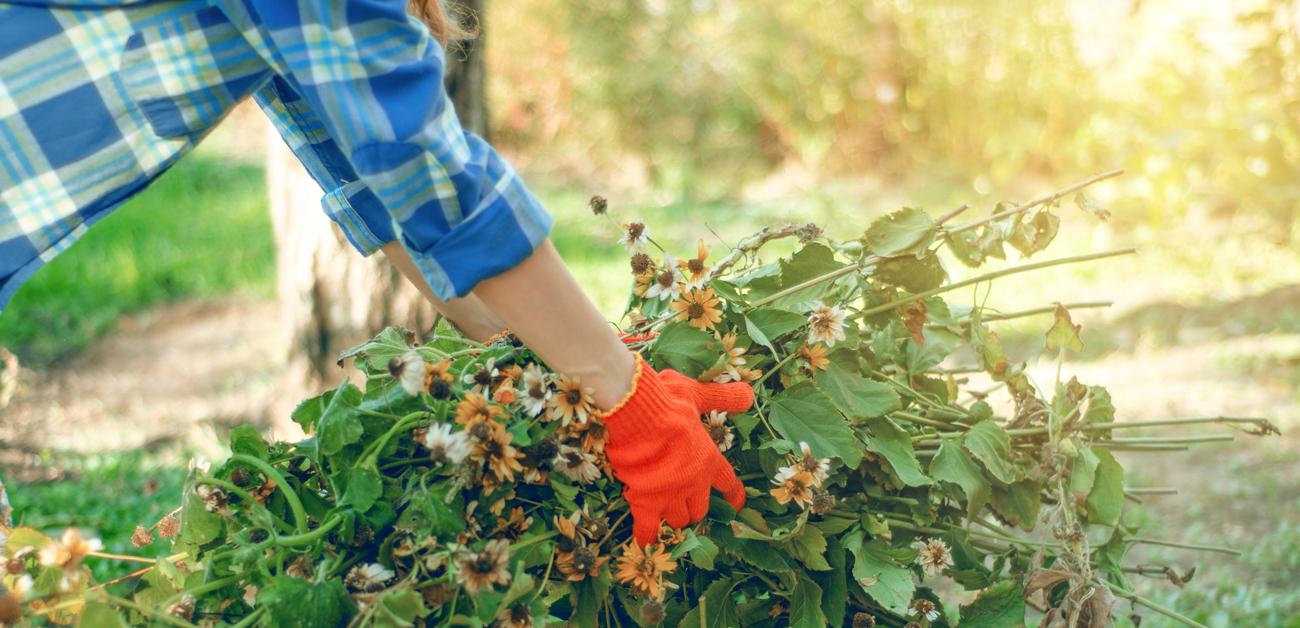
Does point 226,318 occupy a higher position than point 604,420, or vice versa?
point 604,420

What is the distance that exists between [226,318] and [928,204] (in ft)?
12.9

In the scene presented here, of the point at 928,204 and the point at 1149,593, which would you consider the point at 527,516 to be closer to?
the point at 1149,593

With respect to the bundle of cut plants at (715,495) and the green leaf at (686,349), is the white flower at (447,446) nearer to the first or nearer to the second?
the bundle of cut plants at (715,495)

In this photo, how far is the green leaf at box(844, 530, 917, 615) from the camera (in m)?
1.43

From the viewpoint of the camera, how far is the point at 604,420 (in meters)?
1.31

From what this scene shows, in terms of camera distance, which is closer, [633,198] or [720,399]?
[720,399]

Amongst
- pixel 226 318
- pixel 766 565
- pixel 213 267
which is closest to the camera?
pixel 766 565

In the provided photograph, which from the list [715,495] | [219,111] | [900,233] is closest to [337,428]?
[219,111]

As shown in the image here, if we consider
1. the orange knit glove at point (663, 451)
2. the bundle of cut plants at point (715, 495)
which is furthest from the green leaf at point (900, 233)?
the orange knit glove at point (663, 451)

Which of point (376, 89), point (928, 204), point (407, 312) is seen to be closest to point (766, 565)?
point (376, 89)

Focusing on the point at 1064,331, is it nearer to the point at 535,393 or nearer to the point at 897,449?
the point at 897,449

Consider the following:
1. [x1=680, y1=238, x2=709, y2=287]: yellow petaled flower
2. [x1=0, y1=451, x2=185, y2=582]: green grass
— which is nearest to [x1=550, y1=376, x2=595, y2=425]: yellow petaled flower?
[x1=680, y1=238, x2=709, y2=287]: yellow petaled flower

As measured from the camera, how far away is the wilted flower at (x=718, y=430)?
1450mm

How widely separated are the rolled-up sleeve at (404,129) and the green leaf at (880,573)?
65 centimetres
